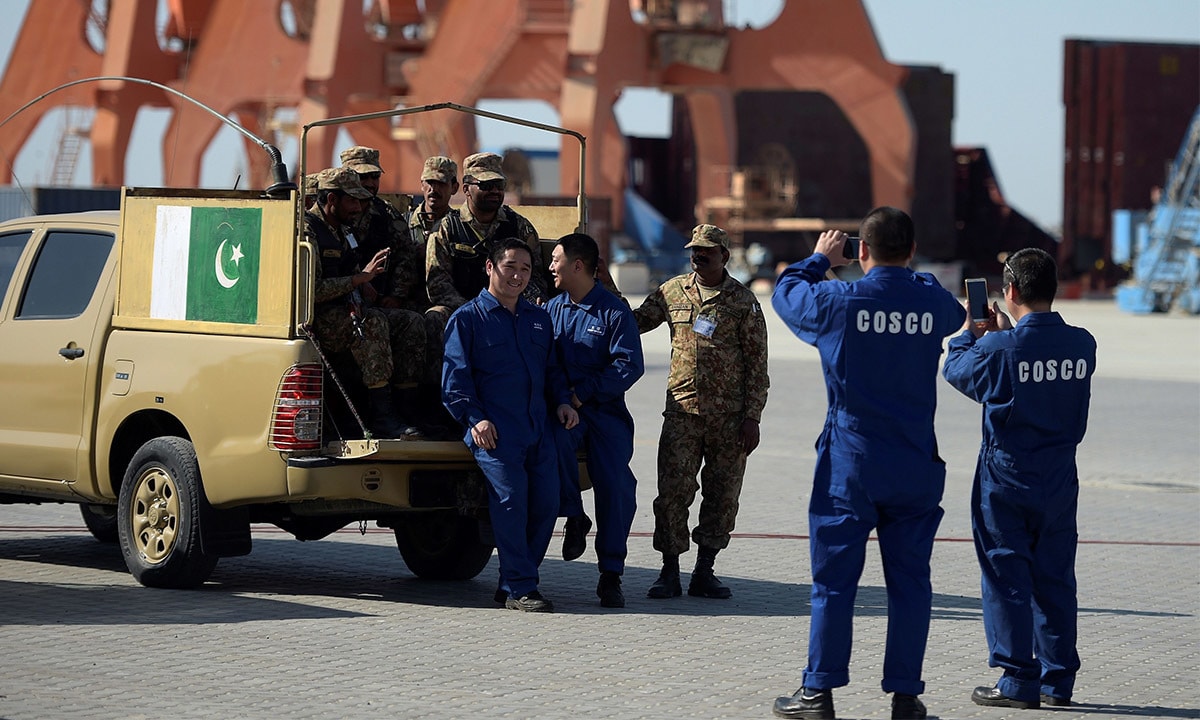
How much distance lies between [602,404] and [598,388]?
0.62 feet

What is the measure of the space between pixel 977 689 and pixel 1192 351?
25167 millimetres

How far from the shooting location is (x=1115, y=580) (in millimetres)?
9867

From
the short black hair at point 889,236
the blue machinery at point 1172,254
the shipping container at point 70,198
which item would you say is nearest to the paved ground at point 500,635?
the short black hair at point 889,236

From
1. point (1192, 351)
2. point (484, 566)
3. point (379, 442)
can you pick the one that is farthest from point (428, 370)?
point (1192, 351)

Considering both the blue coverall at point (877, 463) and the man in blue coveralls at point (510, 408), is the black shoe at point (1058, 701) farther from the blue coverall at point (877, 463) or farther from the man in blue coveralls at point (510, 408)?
the man in blue coveralls at point (510, 408)

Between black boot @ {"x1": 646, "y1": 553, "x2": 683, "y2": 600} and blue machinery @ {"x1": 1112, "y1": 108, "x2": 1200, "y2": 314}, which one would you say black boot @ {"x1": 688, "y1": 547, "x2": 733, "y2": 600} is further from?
blue machinery @ {"x1": 1112, "y1": 108, "x2": 1200, "y2": 314}

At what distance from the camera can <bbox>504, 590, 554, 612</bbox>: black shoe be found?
335 inches

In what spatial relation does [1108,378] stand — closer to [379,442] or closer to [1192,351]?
[1192,351]

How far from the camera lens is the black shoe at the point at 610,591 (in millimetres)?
8758

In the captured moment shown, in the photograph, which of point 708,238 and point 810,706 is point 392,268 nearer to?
point 708,238

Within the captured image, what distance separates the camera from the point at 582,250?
8820mm

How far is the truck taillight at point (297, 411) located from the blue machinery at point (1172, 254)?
36.5 m

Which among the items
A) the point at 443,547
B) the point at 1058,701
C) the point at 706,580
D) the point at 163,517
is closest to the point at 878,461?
the point at 1058,701

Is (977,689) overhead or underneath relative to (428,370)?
underneath
